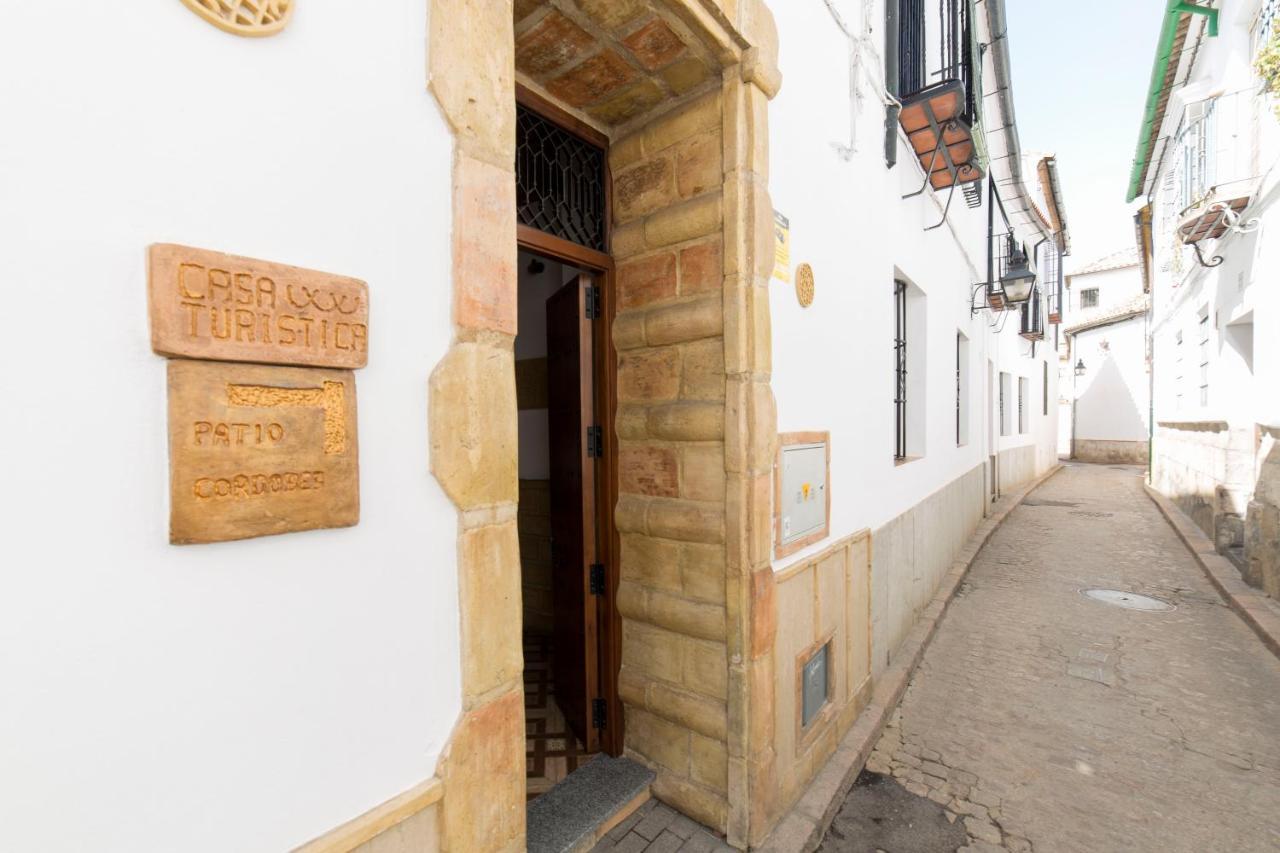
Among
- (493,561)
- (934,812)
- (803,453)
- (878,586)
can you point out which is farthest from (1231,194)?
(493,561)

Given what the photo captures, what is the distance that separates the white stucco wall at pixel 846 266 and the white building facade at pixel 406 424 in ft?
0.18

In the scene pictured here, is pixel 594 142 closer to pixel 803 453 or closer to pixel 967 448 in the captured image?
pixel 803 453

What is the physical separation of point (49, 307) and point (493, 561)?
97 cm

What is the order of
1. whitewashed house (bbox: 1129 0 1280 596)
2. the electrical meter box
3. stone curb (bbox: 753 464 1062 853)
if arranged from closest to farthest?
stone curb (bbox: 753 464 1062 853) → the electrical meter box → whitewashed house (bbox: 1129 0 1280 596)

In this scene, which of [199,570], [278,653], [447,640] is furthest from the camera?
[447,640]

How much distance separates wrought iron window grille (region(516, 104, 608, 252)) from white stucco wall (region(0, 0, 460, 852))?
1117 mm

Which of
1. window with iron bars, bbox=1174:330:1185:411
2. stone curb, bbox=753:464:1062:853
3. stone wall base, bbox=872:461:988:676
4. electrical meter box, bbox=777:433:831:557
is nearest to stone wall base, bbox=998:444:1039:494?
window with iron bars, bbox=1174:330:1185:411

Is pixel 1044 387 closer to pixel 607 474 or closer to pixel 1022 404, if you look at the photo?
pixel 1022 404

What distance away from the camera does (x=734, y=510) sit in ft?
8.09

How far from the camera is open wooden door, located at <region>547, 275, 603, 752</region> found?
288 centimetres

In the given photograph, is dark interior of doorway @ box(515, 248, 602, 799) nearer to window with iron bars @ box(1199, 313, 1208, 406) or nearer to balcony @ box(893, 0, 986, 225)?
balcony @ box(893, 0, 986, 225)

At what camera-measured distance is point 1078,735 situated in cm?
360

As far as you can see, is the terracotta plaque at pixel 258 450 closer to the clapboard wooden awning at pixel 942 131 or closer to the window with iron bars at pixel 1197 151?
Result: the clapboard wooden awning at pixel 942 131

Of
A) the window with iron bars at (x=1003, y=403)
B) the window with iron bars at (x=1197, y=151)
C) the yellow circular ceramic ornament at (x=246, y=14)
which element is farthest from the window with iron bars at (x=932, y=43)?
the window with iron bars at (x=1003, y=403)
